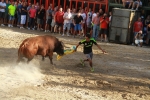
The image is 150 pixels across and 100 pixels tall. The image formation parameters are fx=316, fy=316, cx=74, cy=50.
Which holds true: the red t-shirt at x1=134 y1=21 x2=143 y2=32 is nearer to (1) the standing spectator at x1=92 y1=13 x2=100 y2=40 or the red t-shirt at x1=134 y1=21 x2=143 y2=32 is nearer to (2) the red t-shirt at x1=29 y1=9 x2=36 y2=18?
(1) the standing spectator at x1=92 y1=13 x2=100 y2=40

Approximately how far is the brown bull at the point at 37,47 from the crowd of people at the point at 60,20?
8496mm

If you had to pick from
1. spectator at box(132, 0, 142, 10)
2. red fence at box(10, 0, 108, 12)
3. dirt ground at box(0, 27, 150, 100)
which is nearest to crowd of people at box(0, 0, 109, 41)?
red fence at box(10, 0, 108, 12)

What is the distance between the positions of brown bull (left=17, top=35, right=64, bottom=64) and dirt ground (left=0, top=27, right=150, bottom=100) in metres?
0.52

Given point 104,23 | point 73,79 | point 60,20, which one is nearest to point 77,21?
point 60,20

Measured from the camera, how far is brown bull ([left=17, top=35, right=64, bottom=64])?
9.20m

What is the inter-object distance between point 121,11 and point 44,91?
11865mm

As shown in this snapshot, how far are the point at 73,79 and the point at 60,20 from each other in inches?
449

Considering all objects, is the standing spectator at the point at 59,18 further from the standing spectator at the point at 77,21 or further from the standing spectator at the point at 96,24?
the standing spectator at the point at 96,24

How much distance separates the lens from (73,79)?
9102 millimetres

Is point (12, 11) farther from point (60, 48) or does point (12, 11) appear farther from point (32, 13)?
point (60, 48)

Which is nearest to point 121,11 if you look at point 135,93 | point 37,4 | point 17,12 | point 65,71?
point 37,4

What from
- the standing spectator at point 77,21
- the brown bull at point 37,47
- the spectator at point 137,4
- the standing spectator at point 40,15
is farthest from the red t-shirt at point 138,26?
the brown bull at point 37,47

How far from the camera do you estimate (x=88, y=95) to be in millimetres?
7633

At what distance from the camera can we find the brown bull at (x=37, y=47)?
9203 millimetres
